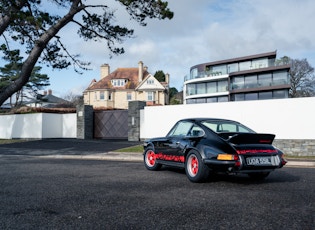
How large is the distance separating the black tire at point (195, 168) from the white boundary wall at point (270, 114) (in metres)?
10.0

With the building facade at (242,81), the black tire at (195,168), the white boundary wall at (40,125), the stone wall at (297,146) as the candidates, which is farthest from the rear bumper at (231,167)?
the building facade at (242,81)

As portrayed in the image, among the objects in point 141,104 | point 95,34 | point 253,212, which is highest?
point 95,34

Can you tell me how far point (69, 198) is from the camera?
17.9ft

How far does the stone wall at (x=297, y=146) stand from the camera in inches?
603

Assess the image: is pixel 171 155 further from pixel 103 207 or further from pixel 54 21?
pixel 54 21

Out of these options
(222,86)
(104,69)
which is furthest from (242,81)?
(104,69)

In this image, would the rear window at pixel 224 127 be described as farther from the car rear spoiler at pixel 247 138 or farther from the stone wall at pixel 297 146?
the stone wall at pixel 297 146

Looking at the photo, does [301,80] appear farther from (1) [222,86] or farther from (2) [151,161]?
(2) [151,161]

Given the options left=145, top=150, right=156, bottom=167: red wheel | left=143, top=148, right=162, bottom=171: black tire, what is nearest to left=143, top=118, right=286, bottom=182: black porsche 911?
left=143, top=148, right=162, bottom=171: black tire

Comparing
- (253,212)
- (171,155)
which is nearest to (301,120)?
(171,155)

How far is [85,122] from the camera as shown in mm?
24375

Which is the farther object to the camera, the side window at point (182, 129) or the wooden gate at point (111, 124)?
the wooden gate at point (111, 124)

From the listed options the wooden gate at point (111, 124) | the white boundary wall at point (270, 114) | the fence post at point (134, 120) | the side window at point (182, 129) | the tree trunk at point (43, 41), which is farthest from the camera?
the wooden gate at point (111, 124)

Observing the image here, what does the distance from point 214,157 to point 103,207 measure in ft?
9.09
